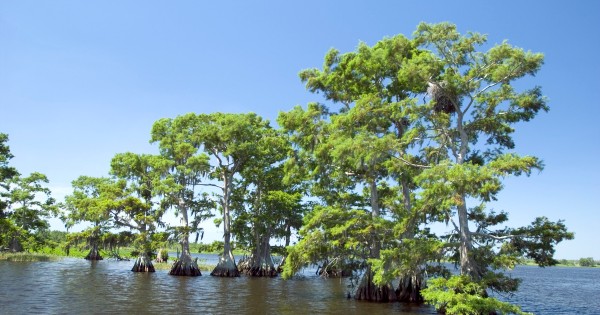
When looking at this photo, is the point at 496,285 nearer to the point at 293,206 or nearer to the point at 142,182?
the point at 293,206

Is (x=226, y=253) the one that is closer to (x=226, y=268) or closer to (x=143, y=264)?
(x=226, y=268)

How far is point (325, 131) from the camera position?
80.5ft

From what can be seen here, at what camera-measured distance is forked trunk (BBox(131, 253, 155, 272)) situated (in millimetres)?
43516

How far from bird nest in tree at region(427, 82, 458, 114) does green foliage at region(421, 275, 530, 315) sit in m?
7.96

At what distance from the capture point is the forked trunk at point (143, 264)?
43.5 m

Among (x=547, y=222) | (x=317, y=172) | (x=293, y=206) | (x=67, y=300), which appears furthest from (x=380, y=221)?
(x=293, y=206)

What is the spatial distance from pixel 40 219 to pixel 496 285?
57.8m

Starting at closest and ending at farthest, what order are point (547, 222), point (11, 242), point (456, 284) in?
1. point (456, 284)
2. point (547, 222)
3. point (11, 242)

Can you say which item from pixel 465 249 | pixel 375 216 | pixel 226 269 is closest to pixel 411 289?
pixel 375 216

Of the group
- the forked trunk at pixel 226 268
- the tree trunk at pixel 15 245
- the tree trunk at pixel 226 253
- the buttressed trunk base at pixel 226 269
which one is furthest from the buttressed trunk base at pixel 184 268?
the tree trunk at pixel 15 245

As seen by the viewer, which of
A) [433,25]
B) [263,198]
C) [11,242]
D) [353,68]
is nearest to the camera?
[433,25]

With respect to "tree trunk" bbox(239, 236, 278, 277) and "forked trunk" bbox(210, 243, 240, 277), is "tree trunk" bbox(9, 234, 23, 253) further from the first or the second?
"tree trunk" bbox(239, 236, 278, 277)

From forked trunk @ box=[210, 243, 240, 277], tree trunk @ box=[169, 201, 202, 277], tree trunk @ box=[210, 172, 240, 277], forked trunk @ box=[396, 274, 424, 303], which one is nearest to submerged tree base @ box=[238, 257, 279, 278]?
tree trunk @ box=[210, 172, 240, 277]

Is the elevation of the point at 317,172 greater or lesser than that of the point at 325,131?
lesser
